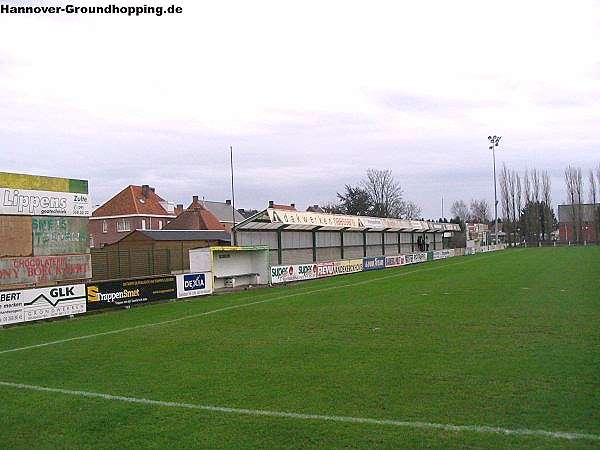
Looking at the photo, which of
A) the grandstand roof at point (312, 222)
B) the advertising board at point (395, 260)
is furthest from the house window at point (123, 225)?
the advertising board at point (395, 260)

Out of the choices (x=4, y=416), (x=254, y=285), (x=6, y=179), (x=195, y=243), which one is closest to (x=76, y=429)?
(x=4, y=416)

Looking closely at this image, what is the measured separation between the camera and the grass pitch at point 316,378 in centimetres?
738

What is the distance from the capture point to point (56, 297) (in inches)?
886

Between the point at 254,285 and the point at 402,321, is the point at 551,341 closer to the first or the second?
the point at 402,321

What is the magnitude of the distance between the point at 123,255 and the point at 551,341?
25358 mm

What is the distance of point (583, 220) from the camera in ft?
385

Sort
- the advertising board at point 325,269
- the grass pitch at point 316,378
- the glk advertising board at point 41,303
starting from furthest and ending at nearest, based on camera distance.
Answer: the advertising board at point 325,269, the glk advertising board at point 41,303, the grass pitch at point 316,378

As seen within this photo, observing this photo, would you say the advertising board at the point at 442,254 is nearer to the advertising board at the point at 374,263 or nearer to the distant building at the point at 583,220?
the advertising board at the point at 374,263

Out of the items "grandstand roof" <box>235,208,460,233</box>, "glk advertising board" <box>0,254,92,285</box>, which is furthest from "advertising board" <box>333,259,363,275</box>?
"glk advertising board" <box>0,254,92,285</box>

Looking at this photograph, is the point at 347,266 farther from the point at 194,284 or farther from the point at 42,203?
the point at 42,203

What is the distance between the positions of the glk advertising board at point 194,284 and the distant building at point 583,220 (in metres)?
96.3

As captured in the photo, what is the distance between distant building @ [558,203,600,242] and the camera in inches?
4542

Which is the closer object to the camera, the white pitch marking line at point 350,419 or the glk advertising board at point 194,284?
the white pitch marking line at point 350,419

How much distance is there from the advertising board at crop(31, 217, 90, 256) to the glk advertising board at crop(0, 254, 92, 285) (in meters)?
0.31
